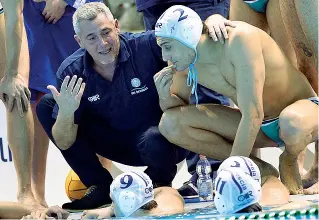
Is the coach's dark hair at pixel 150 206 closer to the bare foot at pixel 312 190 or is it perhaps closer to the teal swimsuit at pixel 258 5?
the bare foot at pixel 312 190

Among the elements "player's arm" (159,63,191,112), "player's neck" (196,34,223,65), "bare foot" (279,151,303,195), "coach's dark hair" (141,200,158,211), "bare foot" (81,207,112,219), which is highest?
"player's neck" (196,34,223,65)

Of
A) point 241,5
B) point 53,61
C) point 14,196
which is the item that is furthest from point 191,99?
point 14,196

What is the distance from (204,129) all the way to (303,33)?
0.82 meters

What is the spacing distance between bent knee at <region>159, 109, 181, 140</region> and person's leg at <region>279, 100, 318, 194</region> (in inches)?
24.8

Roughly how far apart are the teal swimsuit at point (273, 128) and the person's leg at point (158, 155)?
23.1 inches

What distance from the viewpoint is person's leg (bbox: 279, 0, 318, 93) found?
536cm

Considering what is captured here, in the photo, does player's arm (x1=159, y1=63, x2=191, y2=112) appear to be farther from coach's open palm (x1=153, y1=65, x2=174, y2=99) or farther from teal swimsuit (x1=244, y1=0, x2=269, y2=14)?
teal swimsuit (x1=244, y1=0, x2=269, y2=14)

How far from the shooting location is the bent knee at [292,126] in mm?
5215

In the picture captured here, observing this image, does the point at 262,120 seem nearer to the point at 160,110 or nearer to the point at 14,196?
the point at 160,110

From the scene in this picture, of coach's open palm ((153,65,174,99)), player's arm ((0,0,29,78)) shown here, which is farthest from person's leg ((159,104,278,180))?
player's arm ((0,0,29,78))

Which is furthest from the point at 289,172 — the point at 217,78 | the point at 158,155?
the point at 158,155

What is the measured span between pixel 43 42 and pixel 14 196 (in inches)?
50.9

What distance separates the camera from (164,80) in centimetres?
543

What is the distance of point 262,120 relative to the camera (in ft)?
17.4
